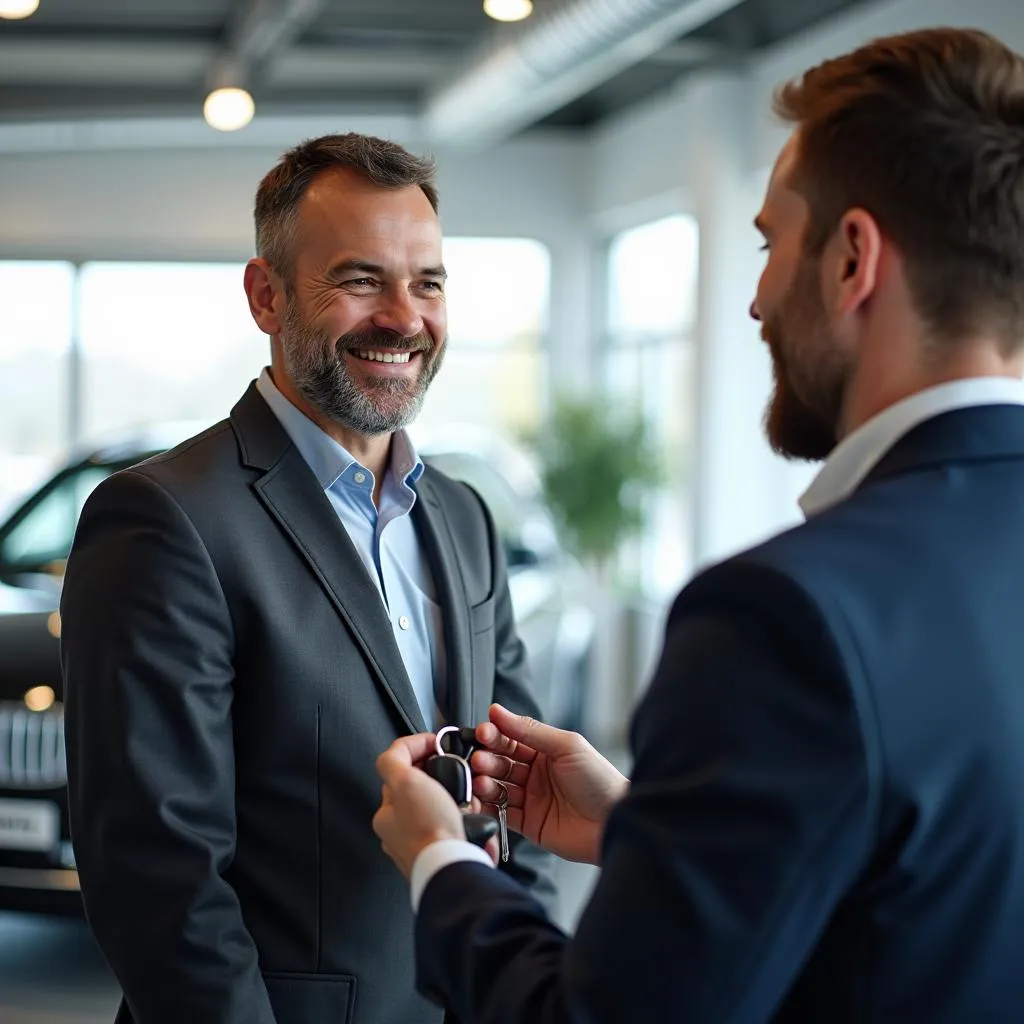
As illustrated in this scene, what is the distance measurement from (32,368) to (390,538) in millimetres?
7820

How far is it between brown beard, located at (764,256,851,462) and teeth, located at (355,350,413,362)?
0.85 metres

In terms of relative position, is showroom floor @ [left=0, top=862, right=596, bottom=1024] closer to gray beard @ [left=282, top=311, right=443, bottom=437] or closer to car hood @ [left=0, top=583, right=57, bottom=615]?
car hood @ [left=0, top=583, right=57, bottom=615]

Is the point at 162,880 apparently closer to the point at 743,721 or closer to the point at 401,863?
the point at 401,863

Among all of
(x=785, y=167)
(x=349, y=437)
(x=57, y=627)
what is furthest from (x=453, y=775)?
(x=57, y=627)

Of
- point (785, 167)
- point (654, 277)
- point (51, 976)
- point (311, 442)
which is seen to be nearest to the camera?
point (785, 167)

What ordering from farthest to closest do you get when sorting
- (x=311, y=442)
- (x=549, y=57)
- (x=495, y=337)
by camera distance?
(x=495, y=337) < (x=549, y=57) < (x=311, y=442)

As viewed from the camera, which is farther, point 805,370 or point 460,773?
point 460,773

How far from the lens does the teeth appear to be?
188 cm

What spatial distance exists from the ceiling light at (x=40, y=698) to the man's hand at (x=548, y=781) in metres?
2.47

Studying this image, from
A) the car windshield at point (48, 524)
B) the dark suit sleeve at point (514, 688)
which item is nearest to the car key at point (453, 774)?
the dark suit sleeve at point (514, 688)

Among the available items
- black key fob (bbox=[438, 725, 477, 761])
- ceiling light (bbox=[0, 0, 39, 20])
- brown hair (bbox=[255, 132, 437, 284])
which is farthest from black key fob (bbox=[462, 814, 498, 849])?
ceiling light (bbox=[0, 0, 39, 20])

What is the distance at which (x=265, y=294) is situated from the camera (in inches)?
77.3

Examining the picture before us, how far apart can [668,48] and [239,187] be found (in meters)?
3.25

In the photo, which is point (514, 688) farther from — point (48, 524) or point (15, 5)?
point (15, 5)
